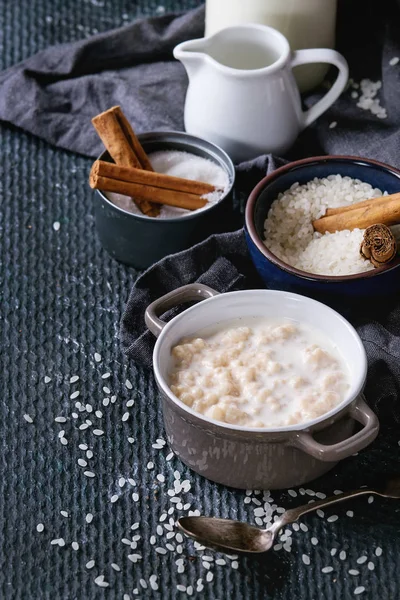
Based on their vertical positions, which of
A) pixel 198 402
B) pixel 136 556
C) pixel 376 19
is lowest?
pixel 136 556

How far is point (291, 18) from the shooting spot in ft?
4.79

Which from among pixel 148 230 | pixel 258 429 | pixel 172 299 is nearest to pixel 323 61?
pixel 148 230

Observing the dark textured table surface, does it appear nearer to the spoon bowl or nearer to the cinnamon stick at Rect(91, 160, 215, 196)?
the spoon bowl

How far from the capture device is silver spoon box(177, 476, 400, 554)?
3.18 ft

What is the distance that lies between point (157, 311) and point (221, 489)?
24cm

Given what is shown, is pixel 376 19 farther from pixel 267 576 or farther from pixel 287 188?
pixel 267 576

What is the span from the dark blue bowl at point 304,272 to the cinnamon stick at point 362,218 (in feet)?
0.22

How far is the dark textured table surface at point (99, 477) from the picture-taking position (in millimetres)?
968

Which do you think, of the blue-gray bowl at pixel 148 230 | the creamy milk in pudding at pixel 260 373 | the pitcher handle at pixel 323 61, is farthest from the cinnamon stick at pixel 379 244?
the pitcher handle at pixel 323 61

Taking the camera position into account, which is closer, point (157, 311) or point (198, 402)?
point (198, 402)

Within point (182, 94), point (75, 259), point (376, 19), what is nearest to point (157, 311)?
point (75, 259)

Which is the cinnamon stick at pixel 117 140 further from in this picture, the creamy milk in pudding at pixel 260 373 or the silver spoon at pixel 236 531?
the silver spoon at pixel 236 531

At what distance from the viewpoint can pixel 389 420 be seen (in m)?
1.13

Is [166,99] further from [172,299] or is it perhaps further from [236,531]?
[236,531]
